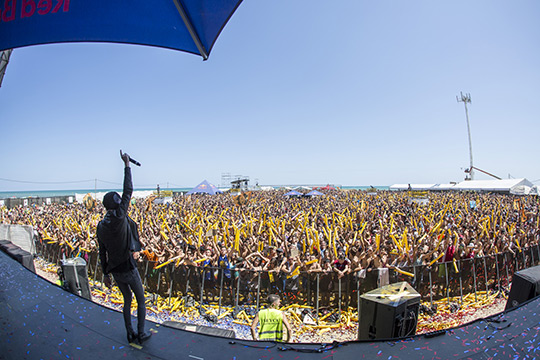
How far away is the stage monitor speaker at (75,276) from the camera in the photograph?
489cm

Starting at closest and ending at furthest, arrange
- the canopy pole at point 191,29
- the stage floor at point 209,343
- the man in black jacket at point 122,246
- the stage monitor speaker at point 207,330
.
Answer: the canopy pole at point 191,29
the stage floor at point 209,343
the man in black jacket at point 122,246
the stage monitor speaker at point 207,330

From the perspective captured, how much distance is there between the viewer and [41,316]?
2904 millimetres

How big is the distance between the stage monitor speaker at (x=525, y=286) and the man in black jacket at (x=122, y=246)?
4.61 m

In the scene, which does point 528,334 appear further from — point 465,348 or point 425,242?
point 425,242

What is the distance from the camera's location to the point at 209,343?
2576 millimetres

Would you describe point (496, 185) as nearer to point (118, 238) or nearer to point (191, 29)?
point (191, 29)

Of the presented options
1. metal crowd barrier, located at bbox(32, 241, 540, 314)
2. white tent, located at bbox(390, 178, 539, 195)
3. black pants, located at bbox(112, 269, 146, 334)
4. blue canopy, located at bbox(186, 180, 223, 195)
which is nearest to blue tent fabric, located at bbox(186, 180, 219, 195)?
blue canopy, located at bbox(186, 180, 223, 195)

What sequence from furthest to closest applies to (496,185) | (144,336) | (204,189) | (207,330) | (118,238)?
(496,185) < (204,189) < (207,330) < (144,336) < (118,238)

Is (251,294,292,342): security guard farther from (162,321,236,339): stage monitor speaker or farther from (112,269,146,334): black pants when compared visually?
(112,269,146,334): black pants

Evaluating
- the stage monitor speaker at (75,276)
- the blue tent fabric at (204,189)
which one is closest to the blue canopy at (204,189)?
the blue tent fabric at (204,189)

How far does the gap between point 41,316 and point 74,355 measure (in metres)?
1.06

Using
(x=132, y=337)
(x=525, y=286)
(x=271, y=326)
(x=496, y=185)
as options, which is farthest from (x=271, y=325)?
(x=496, y=185)

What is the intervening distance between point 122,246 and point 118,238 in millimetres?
85

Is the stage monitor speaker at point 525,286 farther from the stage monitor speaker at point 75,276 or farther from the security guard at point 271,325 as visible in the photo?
the stage monitor speaker at point 75,276
